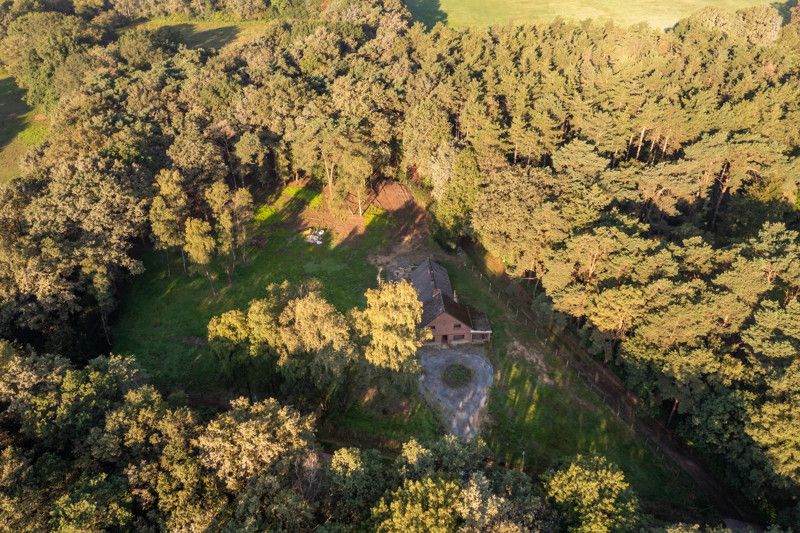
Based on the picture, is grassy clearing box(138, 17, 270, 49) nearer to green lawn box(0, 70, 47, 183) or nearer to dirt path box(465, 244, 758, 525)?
green lawn box(0, 70, 47, 183)

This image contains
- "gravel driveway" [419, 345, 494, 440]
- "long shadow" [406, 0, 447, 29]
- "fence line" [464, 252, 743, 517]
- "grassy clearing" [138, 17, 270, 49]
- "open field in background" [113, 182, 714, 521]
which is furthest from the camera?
"long shadow" [406, 0, 447, 29]

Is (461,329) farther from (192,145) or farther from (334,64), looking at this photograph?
(334,64)

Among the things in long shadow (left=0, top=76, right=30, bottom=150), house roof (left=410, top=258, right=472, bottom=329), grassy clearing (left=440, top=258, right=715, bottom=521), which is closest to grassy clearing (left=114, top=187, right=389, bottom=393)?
house roof (left=410, top=258, right=472, bottom=329)

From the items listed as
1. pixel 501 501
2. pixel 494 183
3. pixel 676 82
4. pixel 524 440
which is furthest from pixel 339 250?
pixel 676 82

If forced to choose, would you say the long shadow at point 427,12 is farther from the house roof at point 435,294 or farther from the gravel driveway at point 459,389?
the gravel driveway at point 459,389

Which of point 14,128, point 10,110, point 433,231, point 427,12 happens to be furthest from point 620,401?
point 10,110

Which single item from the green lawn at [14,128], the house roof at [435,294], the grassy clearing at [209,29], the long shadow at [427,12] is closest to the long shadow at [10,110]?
the green lawn at [14,128]
